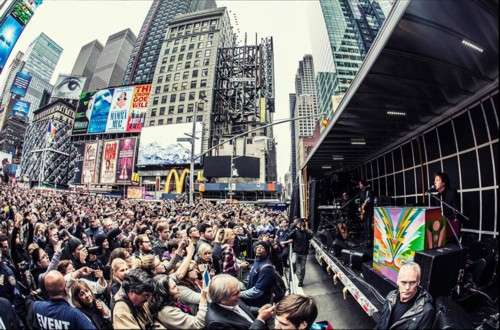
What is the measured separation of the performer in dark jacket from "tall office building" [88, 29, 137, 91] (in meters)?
168

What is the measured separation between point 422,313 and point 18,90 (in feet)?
126

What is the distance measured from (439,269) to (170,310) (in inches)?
119

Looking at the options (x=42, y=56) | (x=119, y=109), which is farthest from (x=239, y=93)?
(x=42, y=56)

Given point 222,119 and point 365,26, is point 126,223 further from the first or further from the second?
point 365,26

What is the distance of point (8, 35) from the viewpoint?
17.1 meters

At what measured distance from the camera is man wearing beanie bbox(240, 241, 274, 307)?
408 centimetres

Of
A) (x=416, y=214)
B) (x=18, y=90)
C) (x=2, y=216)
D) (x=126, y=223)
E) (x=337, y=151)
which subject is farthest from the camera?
(x=18, y=90)

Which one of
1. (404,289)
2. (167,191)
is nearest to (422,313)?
(404,289)

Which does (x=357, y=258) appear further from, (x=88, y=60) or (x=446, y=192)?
(x=88, y=60)

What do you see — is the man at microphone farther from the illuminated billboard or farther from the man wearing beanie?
the illuminated billboard

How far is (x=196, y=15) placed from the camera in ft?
275

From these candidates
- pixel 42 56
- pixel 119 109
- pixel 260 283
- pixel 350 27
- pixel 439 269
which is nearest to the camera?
pixel 439 269

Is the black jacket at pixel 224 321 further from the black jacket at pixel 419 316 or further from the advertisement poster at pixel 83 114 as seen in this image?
the advertisement poster at pixel 83 114

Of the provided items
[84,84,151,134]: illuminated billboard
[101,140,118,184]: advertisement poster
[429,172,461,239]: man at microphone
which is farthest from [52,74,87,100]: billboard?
[429,172,461,239]: man at microphone
